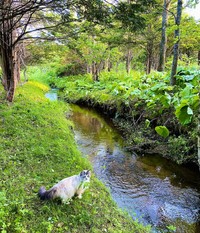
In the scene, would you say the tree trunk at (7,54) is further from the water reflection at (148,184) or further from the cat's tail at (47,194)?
the cat's tail at (47,194)

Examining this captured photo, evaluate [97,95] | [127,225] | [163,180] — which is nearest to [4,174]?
[127,225]

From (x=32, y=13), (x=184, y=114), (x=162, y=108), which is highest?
(x=32, y=13)

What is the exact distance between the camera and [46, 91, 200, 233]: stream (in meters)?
4.04

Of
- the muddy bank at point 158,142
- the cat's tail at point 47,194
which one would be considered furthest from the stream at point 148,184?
the cat's tail at point 47,194

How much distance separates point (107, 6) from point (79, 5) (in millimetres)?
710

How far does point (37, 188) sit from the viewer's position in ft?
11.4

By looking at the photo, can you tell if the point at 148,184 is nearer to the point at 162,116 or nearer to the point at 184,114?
the point at 184,114

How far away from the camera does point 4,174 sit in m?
3.61

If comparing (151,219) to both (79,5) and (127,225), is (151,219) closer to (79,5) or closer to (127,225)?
(127,225)

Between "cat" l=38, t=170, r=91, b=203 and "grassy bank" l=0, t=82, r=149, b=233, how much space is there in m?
0.11

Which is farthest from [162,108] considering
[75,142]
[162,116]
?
[75,142]

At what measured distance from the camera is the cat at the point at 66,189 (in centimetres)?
308

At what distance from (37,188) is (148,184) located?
9.06 ft

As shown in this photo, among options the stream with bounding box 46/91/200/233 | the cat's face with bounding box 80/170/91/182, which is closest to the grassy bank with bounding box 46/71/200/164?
the stream with bounding box 46/91/200/233
